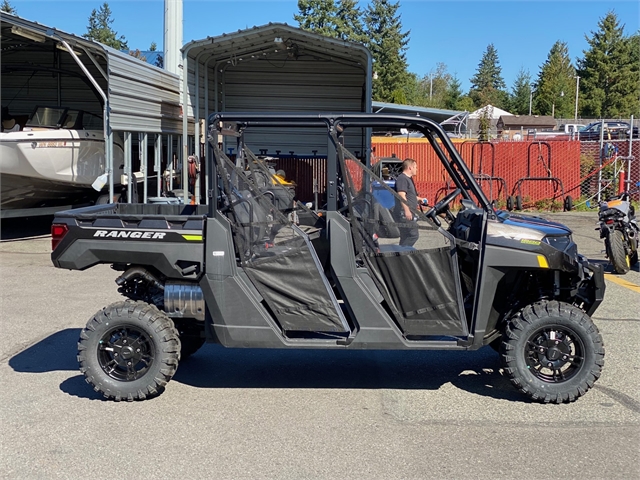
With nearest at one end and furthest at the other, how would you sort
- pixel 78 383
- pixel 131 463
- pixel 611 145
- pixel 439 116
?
1. pixel 131 463
2. pixel 78 383
3. pixel 611 145
4. pixel 439 116

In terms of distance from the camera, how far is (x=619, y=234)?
1097 centimetres

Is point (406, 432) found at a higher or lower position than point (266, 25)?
lower

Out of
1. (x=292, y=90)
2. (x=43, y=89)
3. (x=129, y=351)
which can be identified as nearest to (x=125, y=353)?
(x=129, y=351)

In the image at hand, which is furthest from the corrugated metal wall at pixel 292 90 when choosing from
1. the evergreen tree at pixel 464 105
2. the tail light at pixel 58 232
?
the evergreen tree at pixel 464 105

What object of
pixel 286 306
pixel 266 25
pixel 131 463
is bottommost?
pixel 131 463

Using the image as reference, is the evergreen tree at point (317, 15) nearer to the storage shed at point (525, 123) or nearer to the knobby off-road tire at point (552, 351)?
the storage shed at point (525, 123)

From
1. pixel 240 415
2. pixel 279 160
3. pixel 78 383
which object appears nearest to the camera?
pixel 240 415

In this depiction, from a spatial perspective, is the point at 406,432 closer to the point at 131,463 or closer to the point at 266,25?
the point at 131,463

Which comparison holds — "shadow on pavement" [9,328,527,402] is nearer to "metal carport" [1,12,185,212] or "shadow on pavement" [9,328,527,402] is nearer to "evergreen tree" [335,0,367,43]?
"metal carport" [1,12,185,212]

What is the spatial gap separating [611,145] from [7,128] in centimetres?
1693

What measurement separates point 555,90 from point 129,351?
2886 inches

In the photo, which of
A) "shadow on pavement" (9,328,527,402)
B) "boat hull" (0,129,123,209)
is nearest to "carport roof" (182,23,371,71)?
"boat hull" (0,129,123,209)

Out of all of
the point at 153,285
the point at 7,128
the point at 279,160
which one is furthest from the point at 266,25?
the point at 153,285

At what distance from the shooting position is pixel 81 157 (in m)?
15.4
